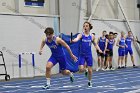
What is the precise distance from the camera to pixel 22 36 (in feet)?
57.9

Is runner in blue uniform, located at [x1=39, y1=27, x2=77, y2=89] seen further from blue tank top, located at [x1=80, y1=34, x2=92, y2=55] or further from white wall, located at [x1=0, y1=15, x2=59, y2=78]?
white wall, located at [x1=0, y1=15, x2=59, y2=78]

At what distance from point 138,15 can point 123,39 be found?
5063mm

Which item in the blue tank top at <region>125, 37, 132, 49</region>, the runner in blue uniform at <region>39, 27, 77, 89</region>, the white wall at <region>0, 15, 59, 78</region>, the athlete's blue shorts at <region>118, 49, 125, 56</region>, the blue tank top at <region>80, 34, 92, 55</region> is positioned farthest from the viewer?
the blue tank top at <region>125, 37, 132, 49</region>

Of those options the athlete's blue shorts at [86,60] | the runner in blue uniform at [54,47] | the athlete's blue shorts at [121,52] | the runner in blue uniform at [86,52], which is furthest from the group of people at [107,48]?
the runner in blue uniform at [54,47]

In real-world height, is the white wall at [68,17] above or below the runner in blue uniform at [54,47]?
above

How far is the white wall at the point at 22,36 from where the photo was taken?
55.6 ft

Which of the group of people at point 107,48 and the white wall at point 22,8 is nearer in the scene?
the white wall at point 22,8

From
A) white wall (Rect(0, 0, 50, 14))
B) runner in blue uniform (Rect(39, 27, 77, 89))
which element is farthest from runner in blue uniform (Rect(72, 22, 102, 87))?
white wall (Rect(0, 0, 50, 14))

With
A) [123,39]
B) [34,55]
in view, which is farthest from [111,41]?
[34,55]

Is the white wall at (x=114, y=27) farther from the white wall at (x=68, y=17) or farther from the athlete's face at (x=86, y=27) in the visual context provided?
the athlete's face at (x=86, y=27)

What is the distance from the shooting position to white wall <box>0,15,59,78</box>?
1694 centimetres

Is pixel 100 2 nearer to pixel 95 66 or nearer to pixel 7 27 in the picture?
pixel 95 66

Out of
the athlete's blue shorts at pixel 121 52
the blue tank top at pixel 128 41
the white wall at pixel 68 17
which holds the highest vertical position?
the white wall at pixel 68 17

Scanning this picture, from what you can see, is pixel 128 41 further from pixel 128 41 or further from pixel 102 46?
pixel 102 46
